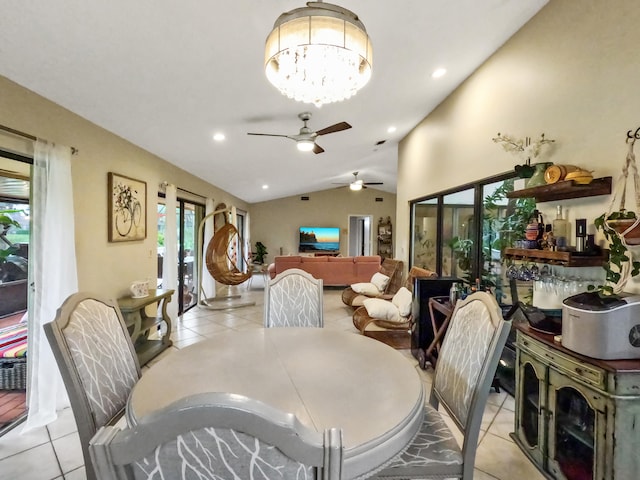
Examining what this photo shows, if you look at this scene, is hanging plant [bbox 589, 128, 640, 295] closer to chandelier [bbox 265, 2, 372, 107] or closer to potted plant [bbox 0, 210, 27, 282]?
chandelier [bbox 265, 2, 372, 107]

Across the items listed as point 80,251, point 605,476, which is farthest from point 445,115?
point 80,251

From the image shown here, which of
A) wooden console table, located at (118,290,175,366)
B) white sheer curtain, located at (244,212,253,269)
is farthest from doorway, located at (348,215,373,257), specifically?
wooden console table, located at (118,290,175,366)

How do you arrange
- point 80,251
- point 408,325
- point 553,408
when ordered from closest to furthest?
point 553,408
point 80,251
point 408,325

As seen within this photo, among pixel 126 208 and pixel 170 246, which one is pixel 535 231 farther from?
pixel 170 246

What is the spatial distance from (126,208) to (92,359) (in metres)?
2.48

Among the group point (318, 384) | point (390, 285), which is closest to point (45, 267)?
point (318, 384)

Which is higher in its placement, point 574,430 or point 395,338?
point 574,430

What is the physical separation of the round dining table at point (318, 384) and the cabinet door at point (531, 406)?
927mm

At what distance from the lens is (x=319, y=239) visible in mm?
10961

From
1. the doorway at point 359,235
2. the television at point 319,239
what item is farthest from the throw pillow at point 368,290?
the doorway at point 359,235

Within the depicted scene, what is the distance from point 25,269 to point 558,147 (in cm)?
427

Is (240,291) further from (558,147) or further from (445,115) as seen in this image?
(558,147)

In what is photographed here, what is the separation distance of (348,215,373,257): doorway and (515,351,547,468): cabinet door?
9.32 m

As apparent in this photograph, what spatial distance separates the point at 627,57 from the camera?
1.77m
